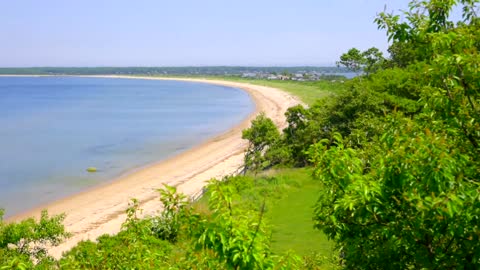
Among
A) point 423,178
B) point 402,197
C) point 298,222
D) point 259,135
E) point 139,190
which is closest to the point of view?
point 423,178

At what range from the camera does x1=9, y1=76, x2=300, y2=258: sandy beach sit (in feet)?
81.0

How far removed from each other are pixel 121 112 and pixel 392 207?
281ft

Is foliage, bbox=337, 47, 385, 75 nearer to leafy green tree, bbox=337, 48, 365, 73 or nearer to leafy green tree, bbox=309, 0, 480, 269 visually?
leafy green tree, bbox=337, 48, 365, 73

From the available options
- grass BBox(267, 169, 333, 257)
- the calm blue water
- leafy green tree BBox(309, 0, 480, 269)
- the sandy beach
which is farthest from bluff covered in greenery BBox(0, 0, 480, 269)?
the calm blue water

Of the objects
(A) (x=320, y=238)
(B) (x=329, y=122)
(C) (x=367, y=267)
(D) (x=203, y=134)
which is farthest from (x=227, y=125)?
(C) (x=367, y=267)

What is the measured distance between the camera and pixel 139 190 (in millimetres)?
31453

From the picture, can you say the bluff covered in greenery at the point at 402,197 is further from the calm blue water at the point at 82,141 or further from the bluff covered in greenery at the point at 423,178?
the calm blue water at the point at 82,141

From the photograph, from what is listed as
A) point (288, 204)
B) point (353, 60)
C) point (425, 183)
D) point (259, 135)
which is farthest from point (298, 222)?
point (353, 60)

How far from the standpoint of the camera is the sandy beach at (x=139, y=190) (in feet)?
81.0

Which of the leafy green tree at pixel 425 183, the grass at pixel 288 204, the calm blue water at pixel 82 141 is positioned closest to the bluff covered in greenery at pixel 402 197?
the leafy green tree at pixel 425 183

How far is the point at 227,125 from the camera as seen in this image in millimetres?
65562

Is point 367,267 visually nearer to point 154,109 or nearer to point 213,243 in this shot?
point 213,243

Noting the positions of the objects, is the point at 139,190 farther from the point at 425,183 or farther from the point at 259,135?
the point at 425,183

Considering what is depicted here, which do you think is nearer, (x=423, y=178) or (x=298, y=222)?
(x=423, y=178)
